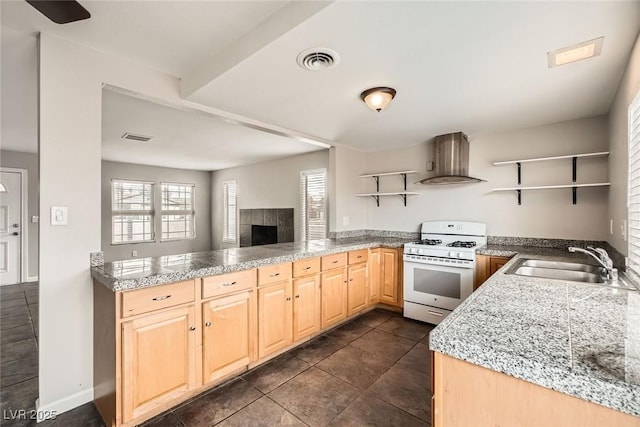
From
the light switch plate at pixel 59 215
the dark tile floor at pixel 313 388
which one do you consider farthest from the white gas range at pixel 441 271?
the light switch plate at pixel 59 215

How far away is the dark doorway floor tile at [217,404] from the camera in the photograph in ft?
5.94

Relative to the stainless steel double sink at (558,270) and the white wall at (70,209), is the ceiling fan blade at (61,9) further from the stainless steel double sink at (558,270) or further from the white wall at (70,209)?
the stainless steel double sink at (558,270)

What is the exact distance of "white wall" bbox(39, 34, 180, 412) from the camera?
5.93 ft

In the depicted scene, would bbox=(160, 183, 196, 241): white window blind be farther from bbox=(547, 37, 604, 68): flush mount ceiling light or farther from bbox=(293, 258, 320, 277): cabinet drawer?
bbox=(547, 37, 604, 68): flush mount ceiling light

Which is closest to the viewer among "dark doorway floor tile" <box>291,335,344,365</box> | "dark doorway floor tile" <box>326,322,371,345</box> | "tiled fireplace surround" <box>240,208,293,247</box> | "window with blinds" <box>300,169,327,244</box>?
"dark doorway floor tile" <box>291,335,344,365</box>

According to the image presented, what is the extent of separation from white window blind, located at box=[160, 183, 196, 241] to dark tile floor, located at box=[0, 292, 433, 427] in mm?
3885

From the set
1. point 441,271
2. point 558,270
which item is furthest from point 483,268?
point 558,270

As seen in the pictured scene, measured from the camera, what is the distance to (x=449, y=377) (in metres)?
0.93

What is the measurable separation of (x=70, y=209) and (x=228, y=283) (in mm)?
1130

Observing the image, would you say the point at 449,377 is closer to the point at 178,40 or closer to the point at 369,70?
the point at 369,70

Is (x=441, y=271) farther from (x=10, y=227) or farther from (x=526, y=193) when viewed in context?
(x=10, y=227)

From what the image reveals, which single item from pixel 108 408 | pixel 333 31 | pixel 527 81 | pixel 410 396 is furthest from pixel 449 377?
pixel 527 81

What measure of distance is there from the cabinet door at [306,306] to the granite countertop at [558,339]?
5.48 feet

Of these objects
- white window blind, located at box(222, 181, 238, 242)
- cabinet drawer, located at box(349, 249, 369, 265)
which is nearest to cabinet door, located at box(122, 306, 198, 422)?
cabinet drawer, located at box(349, 249, 369, 265)
